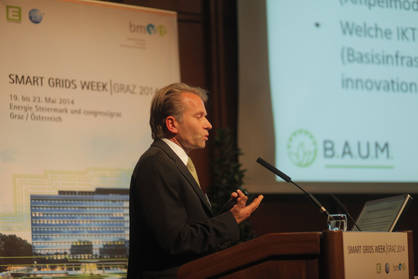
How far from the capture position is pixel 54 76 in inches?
170

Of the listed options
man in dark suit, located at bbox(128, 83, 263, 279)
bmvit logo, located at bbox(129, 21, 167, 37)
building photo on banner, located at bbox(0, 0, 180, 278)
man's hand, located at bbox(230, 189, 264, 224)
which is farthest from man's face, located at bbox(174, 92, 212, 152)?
bmvit logo, located at bbox(129, 21, 167, 37)

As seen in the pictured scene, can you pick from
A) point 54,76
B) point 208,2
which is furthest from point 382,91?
point 54,76

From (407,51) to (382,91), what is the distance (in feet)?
1.27

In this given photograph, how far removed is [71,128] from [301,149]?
1.59 meters

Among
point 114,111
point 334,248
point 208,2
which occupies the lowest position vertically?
point 334,248

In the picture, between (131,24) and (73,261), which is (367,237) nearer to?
(73,261)

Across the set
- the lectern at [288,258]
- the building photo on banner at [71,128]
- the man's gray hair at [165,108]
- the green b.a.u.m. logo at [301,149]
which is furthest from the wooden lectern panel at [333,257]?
the green b.a.u.m. logo at [301,149]

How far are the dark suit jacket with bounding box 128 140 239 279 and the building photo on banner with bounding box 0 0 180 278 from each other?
5.30 feet

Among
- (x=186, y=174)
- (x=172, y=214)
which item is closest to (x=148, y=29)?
(x=186, y=174)

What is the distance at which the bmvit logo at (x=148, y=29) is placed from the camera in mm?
4637

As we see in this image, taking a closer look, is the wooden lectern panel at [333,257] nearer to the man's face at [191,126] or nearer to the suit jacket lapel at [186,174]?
the suit jacket lapel at [186,174]

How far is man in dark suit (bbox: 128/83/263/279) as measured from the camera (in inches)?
95.6

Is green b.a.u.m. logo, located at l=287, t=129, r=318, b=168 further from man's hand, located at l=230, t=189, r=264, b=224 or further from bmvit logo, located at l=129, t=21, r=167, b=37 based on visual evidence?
man's hand, located at l=230, t=189, r=264, b=224

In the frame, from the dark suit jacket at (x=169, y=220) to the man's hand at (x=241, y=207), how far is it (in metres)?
0.02
